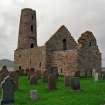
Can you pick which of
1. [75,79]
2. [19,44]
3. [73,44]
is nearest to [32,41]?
[19,44]

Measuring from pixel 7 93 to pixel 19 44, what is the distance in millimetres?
36784

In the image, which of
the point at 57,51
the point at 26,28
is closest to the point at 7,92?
the point at 57,51

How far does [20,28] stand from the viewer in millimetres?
52375

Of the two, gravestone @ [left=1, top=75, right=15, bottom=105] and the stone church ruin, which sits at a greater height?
the stone church ruin

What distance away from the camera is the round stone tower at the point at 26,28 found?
51.8 m

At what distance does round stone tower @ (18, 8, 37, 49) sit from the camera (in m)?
51.8

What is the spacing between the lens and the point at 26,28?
5194cm

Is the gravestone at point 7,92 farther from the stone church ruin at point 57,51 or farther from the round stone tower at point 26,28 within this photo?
the round stone tower at point 26,28

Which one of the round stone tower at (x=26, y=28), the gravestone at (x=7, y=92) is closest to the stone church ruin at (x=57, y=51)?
the round stone tower at (x=26, y=28)

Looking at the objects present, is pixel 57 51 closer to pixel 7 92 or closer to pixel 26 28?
pixel 26 28

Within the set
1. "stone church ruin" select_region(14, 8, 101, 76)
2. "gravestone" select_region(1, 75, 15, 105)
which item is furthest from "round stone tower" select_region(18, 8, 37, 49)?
"gravestone" select_region(1, 75, 15, 105)

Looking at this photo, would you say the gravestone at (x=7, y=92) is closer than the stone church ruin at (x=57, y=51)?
Yes

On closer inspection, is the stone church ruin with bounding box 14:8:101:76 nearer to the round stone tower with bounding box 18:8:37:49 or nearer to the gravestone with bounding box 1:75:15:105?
the round stone tower with bounding box 18:8:37:49

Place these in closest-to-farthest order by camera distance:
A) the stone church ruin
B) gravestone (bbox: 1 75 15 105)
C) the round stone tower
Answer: gravestone (bbox: 1 75 15 105) < the stone church ruin < the round stone tower
